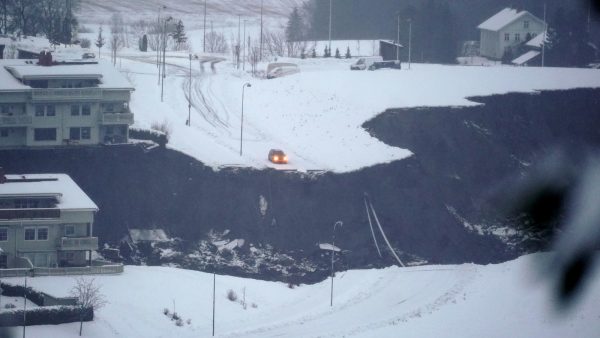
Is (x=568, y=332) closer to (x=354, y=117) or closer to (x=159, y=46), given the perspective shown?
(x=354, y=117)

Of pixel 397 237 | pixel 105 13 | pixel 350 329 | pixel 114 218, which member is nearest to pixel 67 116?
pixel 114 218

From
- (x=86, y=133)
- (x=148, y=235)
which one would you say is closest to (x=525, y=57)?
(x=86, y=133)

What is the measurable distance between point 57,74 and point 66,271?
1104 cm

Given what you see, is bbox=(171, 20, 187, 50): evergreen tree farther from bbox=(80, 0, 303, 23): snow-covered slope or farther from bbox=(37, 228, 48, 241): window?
bbox=(37, 228, 48, 241): window

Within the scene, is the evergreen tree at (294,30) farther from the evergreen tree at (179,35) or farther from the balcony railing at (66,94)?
the balcony railing at (66,94)

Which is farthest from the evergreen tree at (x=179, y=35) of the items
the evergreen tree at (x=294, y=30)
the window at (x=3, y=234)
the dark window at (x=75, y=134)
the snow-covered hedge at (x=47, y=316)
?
the snow-covered hedge at (x=47, y=316)

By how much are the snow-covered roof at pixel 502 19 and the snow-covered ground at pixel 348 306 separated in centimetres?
3551

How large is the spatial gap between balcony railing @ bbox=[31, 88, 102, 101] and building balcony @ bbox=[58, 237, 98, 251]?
857cm

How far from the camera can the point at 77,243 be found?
3816cm

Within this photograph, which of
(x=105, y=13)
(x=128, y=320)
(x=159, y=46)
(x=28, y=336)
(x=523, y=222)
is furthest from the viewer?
(x=105, y=13)

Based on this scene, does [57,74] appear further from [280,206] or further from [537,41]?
[537,41]

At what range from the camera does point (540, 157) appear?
53.4m

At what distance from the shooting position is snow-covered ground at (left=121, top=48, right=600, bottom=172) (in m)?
48.7

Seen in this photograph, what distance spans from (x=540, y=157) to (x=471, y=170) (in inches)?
178
